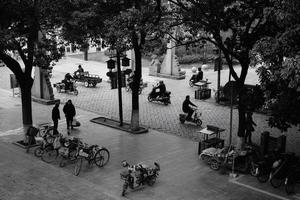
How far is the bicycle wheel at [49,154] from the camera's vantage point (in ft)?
53.6

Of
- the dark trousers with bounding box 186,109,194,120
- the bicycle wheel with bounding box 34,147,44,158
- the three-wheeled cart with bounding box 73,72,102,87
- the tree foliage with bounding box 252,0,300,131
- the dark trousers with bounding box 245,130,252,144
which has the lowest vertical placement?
the bicycle wheel with bounding box 34,147,44,158

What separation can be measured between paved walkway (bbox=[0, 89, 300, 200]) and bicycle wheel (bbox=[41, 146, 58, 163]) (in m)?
0.28

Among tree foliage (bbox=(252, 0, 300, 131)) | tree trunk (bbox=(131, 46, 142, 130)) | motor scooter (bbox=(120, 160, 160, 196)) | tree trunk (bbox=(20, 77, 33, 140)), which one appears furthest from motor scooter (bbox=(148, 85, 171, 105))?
tree foliage (bbox=(252, 0, 300, 131))

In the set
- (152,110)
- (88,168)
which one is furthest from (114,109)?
(88,168)

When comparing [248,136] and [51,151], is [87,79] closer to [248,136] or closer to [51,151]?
[51,151]

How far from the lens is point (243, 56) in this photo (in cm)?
1522

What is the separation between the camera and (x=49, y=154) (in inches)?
656

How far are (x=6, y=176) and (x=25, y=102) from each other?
377 cm

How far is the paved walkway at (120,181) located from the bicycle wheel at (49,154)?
28 cm

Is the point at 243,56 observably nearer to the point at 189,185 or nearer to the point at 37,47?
the point at 189,185

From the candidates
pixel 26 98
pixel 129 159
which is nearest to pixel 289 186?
pixel 129 159

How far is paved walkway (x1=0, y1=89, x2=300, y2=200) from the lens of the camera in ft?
43.7

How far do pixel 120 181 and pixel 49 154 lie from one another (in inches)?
145

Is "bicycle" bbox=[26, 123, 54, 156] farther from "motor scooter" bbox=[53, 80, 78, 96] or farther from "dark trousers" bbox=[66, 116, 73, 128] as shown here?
"motor scooter" bbox=[53, 80, 78, 96]
